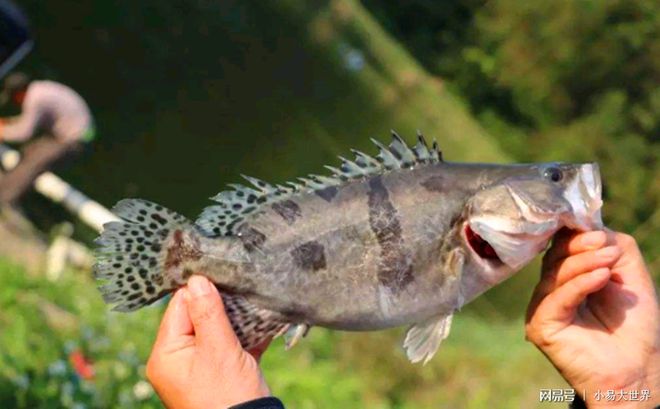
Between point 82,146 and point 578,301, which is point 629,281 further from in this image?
point 82,146

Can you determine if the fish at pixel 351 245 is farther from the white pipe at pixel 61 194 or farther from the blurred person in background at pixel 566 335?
the white pipe at pixel 61 194

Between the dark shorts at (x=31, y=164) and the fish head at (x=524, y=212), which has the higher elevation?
the fish head at (x=524, y=212)

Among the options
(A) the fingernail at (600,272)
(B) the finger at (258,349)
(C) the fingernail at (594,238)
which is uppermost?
(C) the fingernail at (594,238)

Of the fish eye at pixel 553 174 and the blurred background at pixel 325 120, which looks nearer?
the fish eye at pixel 553 174

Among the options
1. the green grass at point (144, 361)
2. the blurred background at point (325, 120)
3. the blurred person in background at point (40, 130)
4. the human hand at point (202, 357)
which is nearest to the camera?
the human hand at point (202, 357)

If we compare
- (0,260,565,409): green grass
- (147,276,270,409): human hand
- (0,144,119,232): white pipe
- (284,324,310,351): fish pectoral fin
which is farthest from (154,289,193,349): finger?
(0,144,119,232): white pipe

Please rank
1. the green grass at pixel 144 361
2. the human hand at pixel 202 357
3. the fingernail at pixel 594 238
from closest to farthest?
the human hand at pixel 202 357
the fingernail at pixel 594 238
the green grass at pixel 144 361

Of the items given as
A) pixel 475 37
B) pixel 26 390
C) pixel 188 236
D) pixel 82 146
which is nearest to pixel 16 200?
pixel 82 146

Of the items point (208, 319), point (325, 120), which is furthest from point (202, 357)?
point (325, 120)

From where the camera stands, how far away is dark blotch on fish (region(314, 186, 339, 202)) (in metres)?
1.33

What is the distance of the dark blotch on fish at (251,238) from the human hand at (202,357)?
0.22 feet

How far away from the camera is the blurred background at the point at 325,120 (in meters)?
3.40

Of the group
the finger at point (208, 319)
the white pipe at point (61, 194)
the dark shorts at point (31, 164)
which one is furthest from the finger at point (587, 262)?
the dark shorts at point (31, 164)

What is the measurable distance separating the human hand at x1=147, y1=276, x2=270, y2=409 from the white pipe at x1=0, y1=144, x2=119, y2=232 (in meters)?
3.41
